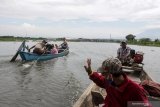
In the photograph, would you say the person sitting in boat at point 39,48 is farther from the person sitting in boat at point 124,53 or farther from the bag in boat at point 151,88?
the bag in boat at point 151,88

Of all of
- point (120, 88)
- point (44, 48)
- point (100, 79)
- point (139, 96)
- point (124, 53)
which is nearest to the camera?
point (139, 96)

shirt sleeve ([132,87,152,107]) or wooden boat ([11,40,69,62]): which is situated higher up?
shirt sleeve ([132,87,152,107])

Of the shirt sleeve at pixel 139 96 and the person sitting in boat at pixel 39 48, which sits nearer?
the shirt sleeve at pixel 139 96

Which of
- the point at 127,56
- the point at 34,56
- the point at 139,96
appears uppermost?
the point at 139,96

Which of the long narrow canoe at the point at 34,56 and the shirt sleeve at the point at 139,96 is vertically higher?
the shirt sleeve at the point at 139,96

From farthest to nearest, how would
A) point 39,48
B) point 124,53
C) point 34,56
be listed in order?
1. point 39,48
2. point 34,56
3. point 124,53

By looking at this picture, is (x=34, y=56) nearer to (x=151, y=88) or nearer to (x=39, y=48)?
(x=39, y=48)

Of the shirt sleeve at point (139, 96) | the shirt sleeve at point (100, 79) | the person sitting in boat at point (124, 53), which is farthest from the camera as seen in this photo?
the person sitting in boat at point (124, 53)

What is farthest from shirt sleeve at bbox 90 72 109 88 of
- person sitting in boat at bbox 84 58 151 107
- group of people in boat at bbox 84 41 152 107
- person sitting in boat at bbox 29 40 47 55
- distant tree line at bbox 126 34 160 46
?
distant tree line at bbox 126 34 160 46

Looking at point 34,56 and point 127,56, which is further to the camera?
point 34,56

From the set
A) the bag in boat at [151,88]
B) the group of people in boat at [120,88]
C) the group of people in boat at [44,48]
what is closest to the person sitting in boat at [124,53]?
the bag in boat at [151,88]

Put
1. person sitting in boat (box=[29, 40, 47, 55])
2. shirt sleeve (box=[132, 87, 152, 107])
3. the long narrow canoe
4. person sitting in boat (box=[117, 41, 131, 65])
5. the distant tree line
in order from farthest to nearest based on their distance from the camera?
the distant tree line < person sitting in boat (box=[29, 40, 47, 55]) < the long narrow canoe < person sitting in boat (box=[117, 41, 131, 65]) < shirt sleeve (box=[132, 87, 152, 107])

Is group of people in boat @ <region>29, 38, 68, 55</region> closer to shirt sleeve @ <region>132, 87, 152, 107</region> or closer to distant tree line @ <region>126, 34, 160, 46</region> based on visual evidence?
shirt sleeve @ <region>132, 87, 152, 107</region>

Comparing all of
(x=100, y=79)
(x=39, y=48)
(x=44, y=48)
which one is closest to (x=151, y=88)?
(x=100, y=79)
